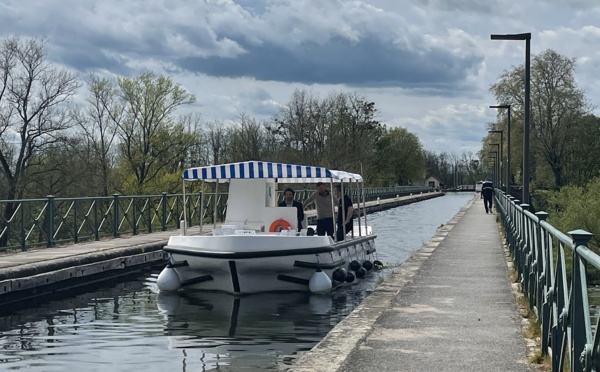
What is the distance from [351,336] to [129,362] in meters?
2.54

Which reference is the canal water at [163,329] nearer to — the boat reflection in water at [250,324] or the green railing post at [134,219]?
the boat reflection in water at [250,324]

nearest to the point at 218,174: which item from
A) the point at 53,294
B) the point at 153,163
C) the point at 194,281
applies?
the point at 194,281

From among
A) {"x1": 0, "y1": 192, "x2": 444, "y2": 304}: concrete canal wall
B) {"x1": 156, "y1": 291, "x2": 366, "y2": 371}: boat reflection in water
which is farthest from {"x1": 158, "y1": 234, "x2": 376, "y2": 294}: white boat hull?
{"x1": 0, "y1": 192, "x2": 444, "y2": 304}: concrete canal wall

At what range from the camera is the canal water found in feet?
32.2

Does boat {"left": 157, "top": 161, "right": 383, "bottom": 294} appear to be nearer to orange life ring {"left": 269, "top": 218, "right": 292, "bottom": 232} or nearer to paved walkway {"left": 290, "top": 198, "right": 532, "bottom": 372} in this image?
orange life ring {"left": 269, "top": 218, "right": 292, "bottom": 232}

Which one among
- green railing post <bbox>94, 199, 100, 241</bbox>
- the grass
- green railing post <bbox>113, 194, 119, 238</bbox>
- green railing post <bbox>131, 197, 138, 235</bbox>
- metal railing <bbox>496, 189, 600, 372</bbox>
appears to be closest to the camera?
metal railing <bbox>496, 189, 600, 372</bbox>

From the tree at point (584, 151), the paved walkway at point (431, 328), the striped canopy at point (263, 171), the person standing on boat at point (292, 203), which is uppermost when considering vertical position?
the tree at point (584, 151)

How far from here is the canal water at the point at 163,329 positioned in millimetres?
9805

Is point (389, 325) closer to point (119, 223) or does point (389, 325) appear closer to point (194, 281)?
point (194, 281)

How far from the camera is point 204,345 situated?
10906 millimetres

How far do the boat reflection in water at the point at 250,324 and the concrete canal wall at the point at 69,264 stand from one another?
199 centimetres

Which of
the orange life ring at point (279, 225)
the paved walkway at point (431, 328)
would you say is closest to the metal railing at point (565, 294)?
the paved walkway at point (431, 328)

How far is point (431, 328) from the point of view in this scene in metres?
9.54

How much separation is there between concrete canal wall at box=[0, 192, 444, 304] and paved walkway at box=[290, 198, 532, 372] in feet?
19.8
